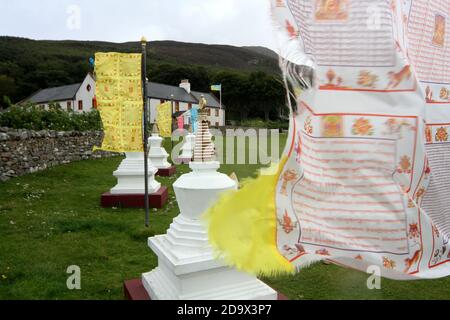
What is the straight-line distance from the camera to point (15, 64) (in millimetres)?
70125

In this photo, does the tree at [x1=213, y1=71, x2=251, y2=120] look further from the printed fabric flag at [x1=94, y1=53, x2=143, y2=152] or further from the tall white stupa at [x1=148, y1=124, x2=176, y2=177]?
the printed fabric flag at [x1=94, y1=53, x2=143, y2=152]

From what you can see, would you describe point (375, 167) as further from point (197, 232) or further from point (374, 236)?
point (197, 232)

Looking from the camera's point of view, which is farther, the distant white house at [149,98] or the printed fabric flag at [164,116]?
the distant white house at [149,98]

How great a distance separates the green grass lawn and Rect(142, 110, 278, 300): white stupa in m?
1.40

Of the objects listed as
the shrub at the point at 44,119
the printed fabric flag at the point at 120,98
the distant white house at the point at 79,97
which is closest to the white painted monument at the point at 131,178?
the printed fabric flag at the point at 120,98

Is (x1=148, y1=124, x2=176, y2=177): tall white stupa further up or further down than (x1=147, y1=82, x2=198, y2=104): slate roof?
further down

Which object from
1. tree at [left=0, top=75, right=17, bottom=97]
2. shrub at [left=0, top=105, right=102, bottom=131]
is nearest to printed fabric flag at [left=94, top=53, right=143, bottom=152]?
shrub at [left=0, top=105, right=102, bottom=131]

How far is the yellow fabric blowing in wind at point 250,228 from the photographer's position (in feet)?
5.49

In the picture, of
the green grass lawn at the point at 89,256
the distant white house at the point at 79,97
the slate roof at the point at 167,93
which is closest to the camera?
the green grass lawn at the point at 89,256

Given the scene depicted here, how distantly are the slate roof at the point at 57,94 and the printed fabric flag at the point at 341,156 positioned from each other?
54792mm

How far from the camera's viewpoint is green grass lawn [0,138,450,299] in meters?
4.74

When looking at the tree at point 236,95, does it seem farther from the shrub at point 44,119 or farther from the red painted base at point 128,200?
the red painted base at point 128,200

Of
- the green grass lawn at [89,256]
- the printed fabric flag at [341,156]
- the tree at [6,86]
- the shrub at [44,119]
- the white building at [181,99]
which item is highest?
the tree at [6,86]

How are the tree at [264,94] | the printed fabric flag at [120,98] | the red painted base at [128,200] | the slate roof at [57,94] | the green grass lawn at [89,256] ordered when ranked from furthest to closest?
the tree at [264,94]
the slate roof at [57,94]
the red painted base at [128,200]
the printed fabric flag at [120,98]
the green grass lawn at [89,256]
